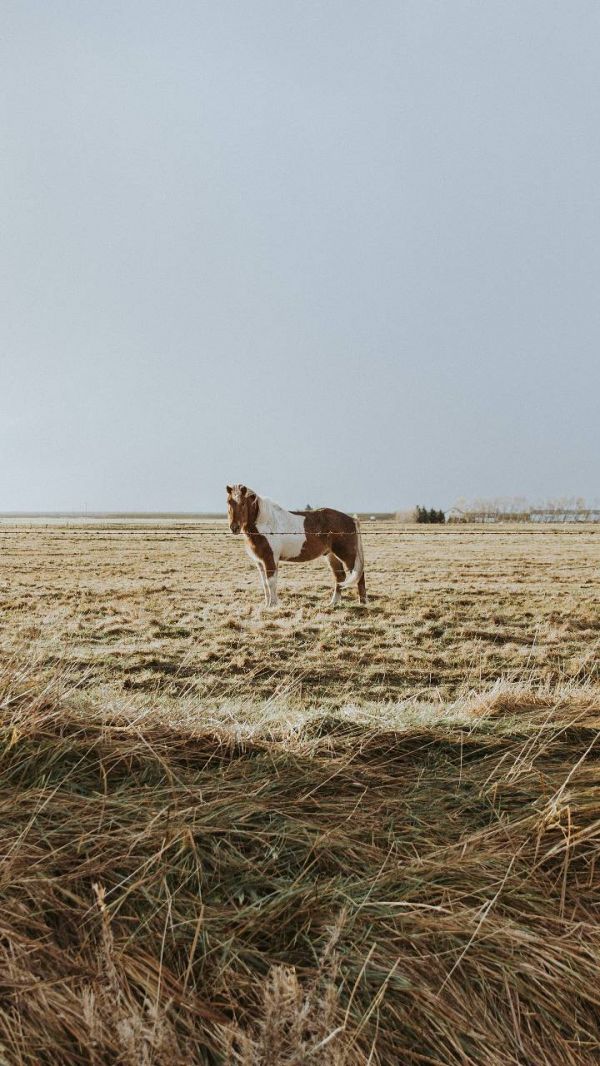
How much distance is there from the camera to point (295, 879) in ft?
3.99

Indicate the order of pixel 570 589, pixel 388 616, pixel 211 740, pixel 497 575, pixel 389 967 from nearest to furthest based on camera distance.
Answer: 1. pixel 389 967
2. pixel 211 740
3. pixel 388 616
4. pixel 570 589
5. pixel 497 575

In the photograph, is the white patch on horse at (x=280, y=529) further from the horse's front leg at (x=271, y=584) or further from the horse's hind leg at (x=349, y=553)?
the horse's hind leg at (x=349, y=553)

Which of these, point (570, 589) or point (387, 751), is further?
point (570, 589)

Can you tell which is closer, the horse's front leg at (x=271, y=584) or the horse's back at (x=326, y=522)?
the horse's front leg at (x=271, y=584)

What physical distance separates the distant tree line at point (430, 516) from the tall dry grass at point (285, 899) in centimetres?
620

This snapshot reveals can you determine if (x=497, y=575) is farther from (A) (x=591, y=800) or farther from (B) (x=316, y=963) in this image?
(B) (x=316, y=963)

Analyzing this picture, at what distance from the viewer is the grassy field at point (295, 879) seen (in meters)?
0.97

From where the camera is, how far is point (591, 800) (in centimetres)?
148

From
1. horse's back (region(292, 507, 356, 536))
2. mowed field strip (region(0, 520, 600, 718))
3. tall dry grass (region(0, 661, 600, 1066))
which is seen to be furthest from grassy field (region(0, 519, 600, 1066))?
horse's back (region(292, 507, 356, 536))

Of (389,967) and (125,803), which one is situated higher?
(125,803)

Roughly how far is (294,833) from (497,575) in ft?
27.4

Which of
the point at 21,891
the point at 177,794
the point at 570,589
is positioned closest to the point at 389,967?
the point at 177,794

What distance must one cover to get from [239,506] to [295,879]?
4.46 m

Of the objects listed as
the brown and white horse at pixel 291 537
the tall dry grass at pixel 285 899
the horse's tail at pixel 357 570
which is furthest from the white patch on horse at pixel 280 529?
the tall dry grass at pixel 285 899
